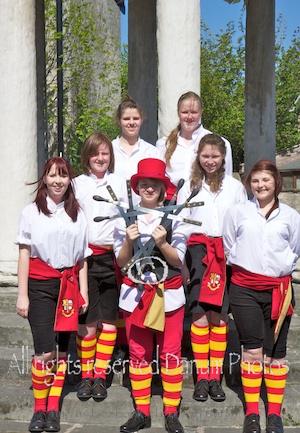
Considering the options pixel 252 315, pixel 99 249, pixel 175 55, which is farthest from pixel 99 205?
pixel 175 55

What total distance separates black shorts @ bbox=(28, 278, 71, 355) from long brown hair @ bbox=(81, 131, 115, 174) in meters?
0.99

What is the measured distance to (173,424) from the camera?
486cm

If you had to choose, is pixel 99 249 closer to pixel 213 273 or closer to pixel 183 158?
pixel 213 273

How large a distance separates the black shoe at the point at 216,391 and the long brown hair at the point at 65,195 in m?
1.64

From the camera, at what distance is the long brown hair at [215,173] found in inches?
203

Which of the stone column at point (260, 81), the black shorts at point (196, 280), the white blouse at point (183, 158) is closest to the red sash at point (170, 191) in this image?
the white blouse at point (183, 158)

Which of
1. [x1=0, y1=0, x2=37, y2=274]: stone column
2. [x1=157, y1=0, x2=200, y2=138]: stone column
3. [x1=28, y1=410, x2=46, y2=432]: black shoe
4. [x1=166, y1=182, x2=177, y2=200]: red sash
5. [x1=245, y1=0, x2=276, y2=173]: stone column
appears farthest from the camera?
[x1=245, y1=0, x2=276, y2=173]: stone column

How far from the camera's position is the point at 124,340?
5.77 metres

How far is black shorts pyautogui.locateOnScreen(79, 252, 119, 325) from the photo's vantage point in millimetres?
5262

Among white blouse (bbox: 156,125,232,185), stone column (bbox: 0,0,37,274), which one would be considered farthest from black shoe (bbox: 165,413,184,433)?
stone column (bbox: 0,0,37,274)

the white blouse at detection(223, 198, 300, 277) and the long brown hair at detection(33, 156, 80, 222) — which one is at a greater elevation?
the long brown hair at detection(33, 156, 80, 222)

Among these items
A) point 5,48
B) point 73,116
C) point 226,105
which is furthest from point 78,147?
point 5,48

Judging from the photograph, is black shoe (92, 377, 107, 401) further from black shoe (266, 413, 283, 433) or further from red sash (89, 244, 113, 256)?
→ black shoe (266, 413, 283, 433)

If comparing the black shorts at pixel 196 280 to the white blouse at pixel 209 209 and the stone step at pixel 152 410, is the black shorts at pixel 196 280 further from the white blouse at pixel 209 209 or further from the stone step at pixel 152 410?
the stone step at pixel 152 410
